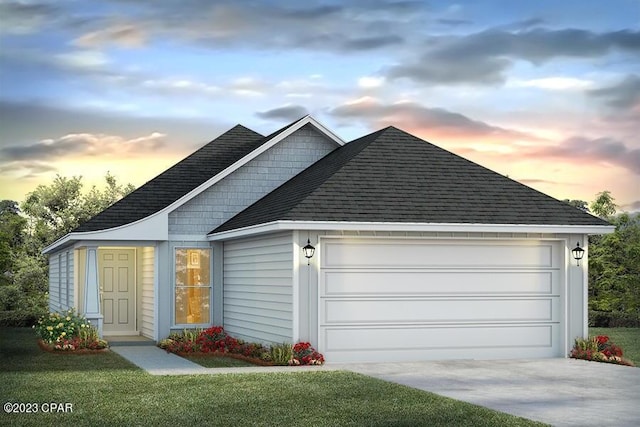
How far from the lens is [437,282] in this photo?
725 inches

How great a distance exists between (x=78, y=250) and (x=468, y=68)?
1097cm

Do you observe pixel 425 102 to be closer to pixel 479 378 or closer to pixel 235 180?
pixel 235 180

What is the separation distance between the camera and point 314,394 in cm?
1314


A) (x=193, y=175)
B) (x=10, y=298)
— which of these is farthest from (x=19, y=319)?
(x=193, y=175)

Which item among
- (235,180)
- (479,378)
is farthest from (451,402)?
(235,180)

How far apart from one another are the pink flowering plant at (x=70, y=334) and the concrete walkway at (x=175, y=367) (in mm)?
719

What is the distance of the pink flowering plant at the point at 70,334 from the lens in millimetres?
19859

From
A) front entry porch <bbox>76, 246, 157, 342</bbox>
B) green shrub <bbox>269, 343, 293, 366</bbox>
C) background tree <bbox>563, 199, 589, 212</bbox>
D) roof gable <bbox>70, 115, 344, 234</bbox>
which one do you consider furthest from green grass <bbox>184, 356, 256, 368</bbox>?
background tree <bbox>563, 199, 589, 212</bbox>

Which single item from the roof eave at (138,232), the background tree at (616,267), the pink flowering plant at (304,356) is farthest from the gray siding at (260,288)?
the background tree at (616,267)

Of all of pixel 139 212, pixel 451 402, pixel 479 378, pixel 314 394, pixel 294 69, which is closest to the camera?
pixel 451 402

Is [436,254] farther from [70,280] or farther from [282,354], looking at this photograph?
[70,280]

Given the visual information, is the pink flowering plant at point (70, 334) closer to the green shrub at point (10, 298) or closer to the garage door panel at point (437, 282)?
the garage door panel at point (437, 282)

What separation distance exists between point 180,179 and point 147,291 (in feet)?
10.3

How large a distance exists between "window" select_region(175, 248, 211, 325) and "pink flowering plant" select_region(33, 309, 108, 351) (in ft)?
7.66
